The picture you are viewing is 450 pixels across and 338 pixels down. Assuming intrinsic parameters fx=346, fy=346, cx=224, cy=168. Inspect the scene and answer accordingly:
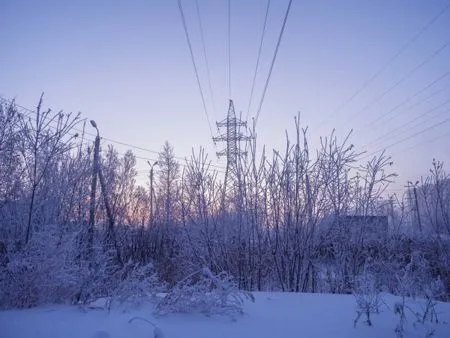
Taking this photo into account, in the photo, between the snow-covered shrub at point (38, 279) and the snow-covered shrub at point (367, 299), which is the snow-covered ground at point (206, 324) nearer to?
the snow-covered shrub at point (367, 299)

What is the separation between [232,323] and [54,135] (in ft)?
12.6

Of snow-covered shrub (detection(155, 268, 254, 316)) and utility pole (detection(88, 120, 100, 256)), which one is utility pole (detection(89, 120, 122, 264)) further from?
snow-covered shrub (detection(155, 268, 254, 316))

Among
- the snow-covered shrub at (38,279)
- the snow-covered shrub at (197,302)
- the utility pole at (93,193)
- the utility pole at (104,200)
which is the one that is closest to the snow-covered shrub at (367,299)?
the snow-covered shrub at (197,302)

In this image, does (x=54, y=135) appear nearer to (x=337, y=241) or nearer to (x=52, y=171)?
(x=52, y=171)

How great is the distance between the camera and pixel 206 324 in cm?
286

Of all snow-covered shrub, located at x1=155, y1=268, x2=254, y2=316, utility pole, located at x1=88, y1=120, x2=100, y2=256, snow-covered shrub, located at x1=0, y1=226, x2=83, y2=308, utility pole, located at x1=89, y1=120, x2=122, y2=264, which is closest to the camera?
snow-covered shrub, located at x1=155, y1=268, x2=254, y2=316

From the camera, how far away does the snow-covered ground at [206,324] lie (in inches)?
104

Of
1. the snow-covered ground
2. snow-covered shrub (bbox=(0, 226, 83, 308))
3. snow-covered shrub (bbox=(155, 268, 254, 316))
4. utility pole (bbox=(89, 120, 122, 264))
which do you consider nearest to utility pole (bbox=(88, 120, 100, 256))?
utility pole (bbox=(89, 120, 122, 264))

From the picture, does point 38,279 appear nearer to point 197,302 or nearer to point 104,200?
point 197,302

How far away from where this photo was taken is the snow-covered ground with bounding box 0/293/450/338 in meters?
2.65

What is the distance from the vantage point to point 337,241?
6.61 m

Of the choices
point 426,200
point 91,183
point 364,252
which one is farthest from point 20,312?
point 426,200

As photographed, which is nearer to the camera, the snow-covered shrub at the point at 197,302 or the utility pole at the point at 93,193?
the snow-covered shrub at the point at 197,302

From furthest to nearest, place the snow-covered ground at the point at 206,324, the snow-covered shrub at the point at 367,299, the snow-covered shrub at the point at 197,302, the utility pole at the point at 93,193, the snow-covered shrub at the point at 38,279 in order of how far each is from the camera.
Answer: the utility pole at the point at 93,193, the snow-covered shrub at the point at 38,279, the snow-covered shrub at the point at 197,302, the snow-covered shrub at the point at 367,299, the snow-covered ground at the point at 206,324
